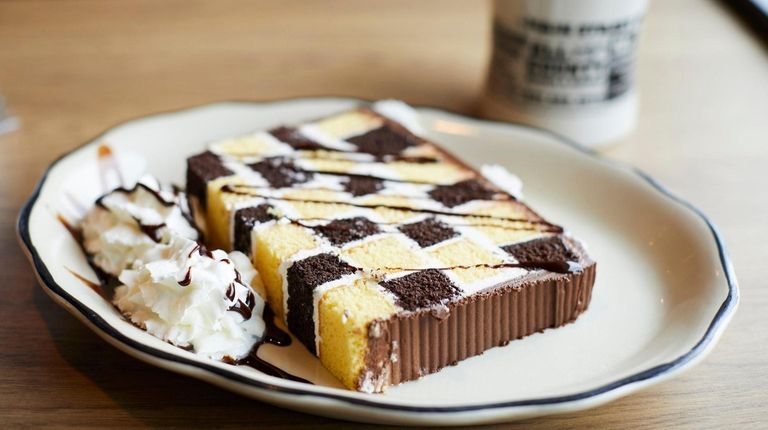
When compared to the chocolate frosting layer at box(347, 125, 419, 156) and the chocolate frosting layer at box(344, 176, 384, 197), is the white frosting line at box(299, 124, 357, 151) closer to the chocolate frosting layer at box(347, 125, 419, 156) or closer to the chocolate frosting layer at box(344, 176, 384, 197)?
the chocolate frosting layer at box(347, 125, 419, 156)

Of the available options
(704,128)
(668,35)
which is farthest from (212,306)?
(668,35)

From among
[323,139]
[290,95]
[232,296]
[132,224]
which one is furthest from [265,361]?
[290,95]

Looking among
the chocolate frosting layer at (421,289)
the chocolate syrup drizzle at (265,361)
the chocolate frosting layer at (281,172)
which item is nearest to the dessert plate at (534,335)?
the chocolate syrup drizzle at (265,361)

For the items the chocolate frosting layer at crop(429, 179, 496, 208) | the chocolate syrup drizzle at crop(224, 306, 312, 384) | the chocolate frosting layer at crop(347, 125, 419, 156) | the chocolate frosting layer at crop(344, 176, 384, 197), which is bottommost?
the chocolate syrup drizzle at crop(224, 306, 312, 384)

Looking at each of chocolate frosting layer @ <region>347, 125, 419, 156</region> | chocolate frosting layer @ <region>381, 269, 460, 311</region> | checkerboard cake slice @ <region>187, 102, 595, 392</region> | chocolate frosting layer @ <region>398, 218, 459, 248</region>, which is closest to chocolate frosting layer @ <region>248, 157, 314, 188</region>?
checkerboard cake slice @ <region>187, 102, 595, 392</region>

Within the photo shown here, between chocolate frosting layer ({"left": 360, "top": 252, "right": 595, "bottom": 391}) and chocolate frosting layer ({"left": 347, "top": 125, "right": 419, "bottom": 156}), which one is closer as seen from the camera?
chocolate frosting layer ({"left": 360, "top": 252, "right": 595, "bottom": 391})

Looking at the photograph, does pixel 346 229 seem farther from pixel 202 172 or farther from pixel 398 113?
pixel 398 113

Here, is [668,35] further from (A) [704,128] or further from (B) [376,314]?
(B) [376,314]
